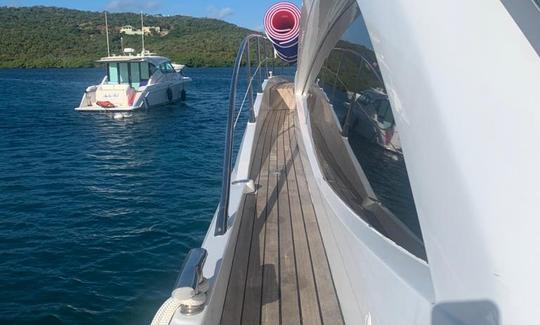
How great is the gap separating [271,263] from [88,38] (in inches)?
3750

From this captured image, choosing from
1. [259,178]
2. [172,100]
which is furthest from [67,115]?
[259,178]

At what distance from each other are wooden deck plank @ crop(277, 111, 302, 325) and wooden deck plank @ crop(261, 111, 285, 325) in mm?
25

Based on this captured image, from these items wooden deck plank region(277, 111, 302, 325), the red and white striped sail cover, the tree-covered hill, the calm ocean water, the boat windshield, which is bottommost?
the calm ocean water

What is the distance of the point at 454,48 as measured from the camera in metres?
1.15

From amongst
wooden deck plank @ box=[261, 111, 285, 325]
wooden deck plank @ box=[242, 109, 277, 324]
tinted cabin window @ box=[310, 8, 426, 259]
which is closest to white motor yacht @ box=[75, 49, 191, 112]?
wooden deck plank @ box=[242, 109, 277, 324]

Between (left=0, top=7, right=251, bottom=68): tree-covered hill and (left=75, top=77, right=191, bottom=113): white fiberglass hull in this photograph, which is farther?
(left=0, top=7, right=251, bottom=68): tree-covered hill

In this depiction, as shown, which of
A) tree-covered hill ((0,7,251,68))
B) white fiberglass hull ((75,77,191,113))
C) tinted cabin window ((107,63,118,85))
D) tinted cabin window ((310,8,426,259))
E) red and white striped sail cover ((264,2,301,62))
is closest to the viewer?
tinted cabin window ((310,8,426,259))

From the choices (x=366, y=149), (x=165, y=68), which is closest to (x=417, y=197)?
(x=366, y=149)

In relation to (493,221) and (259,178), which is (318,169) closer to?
(259,178)

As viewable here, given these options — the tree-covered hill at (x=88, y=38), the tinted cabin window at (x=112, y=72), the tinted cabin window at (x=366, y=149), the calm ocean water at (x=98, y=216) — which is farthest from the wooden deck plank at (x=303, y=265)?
the tree-covered hill at (x=88, y=38)

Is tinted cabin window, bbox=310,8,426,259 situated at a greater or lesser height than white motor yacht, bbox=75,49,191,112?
greater

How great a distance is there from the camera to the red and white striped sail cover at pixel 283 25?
29.7ft

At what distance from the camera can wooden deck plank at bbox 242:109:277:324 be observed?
100 inches

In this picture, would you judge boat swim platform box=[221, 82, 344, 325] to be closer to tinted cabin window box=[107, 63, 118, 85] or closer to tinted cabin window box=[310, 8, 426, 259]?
tinted cabin window box=[310, 8, 426, 259]
